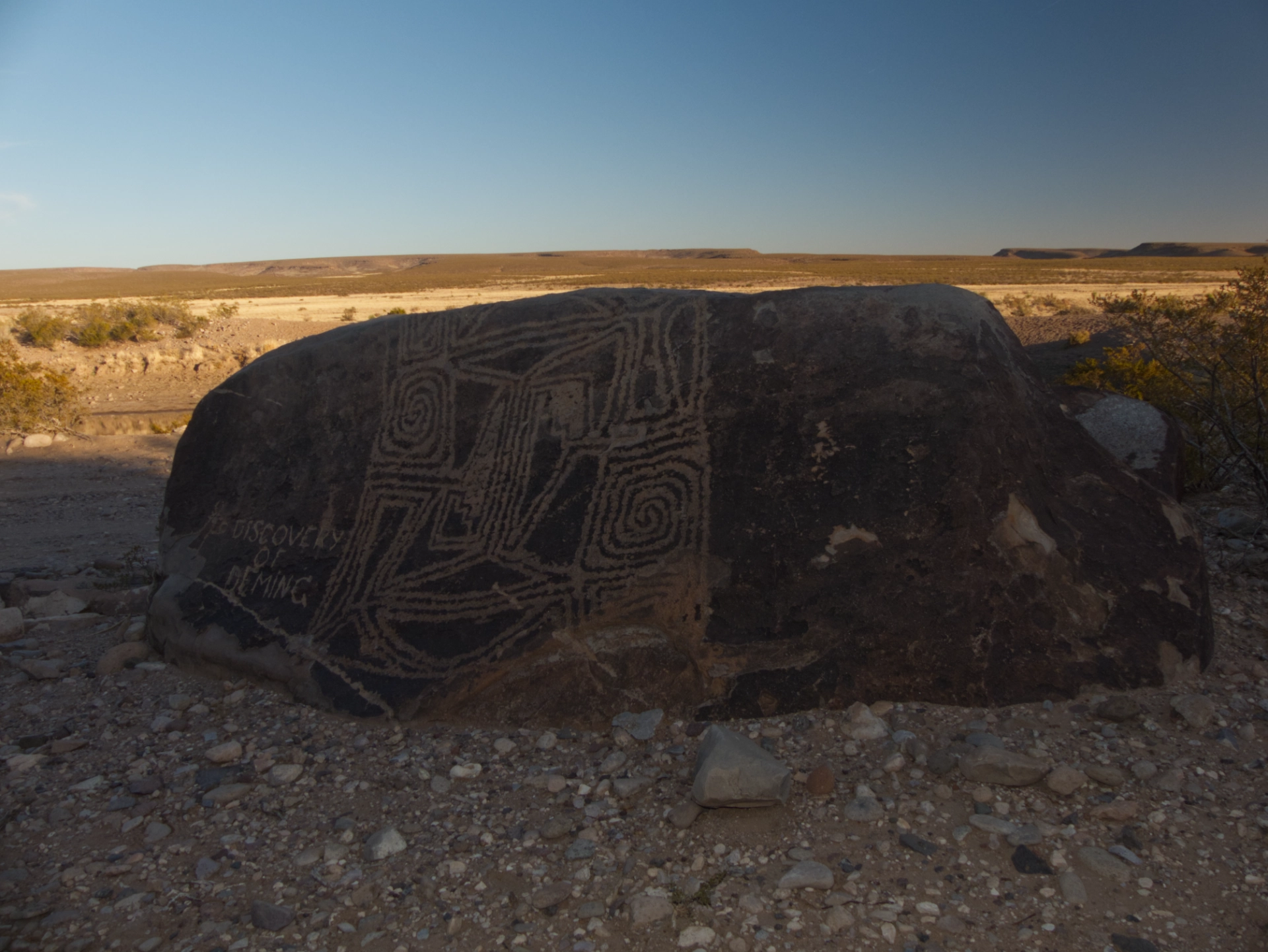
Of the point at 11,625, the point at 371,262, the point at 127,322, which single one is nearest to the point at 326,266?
the point at 371,262

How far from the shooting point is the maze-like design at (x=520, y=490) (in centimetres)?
361

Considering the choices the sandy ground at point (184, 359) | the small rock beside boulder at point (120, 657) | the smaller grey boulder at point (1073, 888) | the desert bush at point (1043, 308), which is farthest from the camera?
the desert bush at point (1043, 308)

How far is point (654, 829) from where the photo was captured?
281cm

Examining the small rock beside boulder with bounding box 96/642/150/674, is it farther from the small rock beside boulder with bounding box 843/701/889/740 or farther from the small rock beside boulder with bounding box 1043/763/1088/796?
the small rock beside boulder with bounding box 1043/763/1088/796

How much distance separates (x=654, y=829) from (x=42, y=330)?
56.3 feet

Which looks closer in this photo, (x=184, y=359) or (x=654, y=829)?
(x=654, y=829)

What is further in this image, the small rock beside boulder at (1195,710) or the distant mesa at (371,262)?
the distant mesa at (371,262)

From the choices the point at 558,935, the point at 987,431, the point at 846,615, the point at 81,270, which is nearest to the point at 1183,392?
the point at 987,431

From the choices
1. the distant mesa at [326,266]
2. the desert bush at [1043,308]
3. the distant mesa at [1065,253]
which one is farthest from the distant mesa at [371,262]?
the desert bush at [1043,308]

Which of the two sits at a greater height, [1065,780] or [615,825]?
[1065,780]

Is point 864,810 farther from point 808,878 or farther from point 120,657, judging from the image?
point 120,657

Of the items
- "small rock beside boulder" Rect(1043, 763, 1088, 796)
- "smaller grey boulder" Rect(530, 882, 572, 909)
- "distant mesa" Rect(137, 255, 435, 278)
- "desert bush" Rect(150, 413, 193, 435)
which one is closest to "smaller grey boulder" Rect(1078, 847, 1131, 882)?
"small rock beside boulder" Rect(1043, 763, 1088, 796)

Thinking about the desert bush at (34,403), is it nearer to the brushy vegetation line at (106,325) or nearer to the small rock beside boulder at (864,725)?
the brushy vegetation line at (106,325)

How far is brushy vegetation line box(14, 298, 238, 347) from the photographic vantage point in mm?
15523
